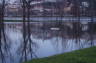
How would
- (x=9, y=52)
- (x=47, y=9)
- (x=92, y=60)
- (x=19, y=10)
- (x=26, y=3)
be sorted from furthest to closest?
(x=47, y=9)
(x=19, y=10)
(x=26, y=3)
(x=9, y=52)
(x=92, y=60)

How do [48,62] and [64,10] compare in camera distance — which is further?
[64,10]

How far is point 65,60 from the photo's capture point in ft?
29.9

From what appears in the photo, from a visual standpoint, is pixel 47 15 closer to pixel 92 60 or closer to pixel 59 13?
pixel 59 13

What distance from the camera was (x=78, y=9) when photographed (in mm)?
62938

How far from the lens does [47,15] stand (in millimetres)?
64688

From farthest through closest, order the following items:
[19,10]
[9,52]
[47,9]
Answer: [47,9] → [19,10] → [9,52]

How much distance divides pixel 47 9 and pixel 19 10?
297 inches

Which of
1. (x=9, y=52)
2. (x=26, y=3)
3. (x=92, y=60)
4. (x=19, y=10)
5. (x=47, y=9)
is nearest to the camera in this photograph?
(x=92, y=60)

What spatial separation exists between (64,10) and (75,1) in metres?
4.30

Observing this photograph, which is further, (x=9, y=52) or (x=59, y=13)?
(x=59, y=13)

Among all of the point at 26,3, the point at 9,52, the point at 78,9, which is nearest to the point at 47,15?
the point at 78,9

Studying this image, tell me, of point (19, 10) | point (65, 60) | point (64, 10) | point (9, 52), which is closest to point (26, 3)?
point (19, 10)

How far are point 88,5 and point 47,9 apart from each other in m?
9.22

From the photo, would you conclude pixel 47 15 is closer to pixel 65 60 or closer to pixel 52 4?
pixel 52 4
